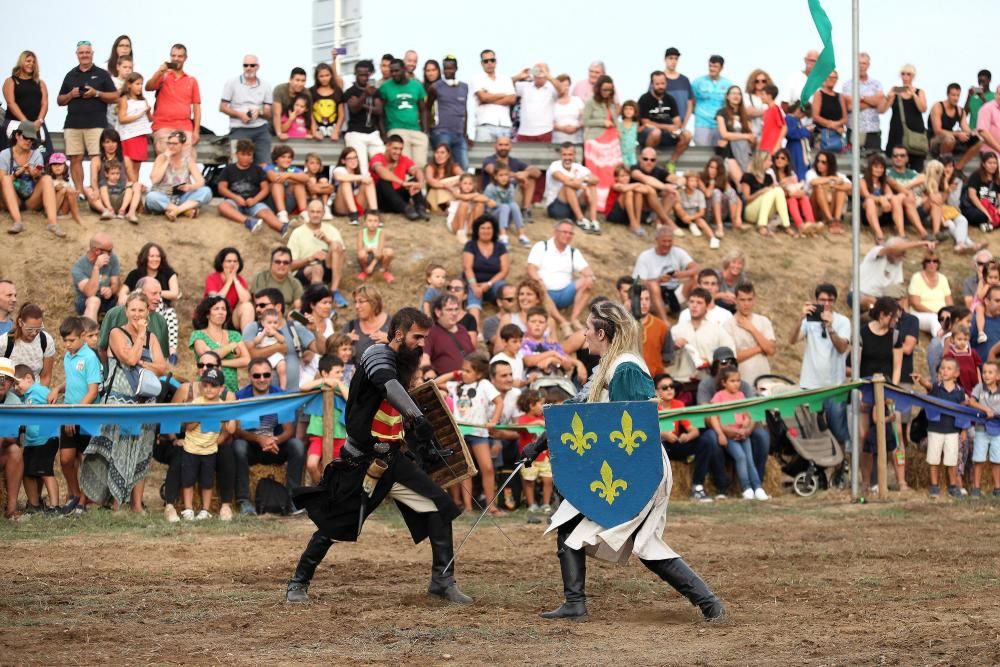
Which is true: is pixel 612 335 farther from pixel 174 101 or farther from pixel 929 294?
pixel 929 294

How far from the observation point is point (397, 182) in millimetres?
19734

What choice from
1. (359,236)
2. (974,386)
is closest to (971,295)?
(974,386)

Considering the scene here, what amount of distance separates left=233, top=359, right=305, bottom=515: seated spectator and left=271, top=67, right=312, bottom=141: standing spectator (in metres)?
6.31

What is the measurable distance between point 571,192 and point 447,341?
5.62 m

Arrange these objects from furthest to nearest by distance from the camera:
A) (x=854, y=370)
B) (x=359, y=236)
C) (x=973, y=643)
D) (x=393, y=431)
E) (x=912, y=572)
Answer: (x=359, y=236), (x=854, y=370), (x=912, y=572), (x=393, y=431), (x=973, y=643)

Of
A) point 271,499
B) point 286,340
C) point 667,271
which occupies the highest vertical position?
point 667,271

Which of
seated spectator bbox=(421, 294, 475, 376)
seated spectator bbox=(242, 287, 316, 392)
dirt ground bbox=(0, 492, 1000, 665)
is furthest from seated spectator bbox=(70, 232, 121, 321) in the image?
dirt ground bbox=(0, 492, 1000, 665)

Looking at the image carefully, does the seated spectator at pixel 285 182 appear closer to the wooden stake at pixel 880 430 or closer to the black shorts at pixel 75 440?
the black shorts at pixel 75 440

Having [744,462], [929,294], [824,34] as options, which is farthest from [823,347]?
[929,294]

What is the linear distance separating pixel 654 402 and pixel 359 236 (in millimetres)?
11153

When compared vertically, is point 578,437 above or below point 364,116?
below

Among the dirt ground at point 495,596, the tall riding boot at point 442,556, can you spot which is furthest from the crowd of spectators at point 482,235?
the tall riding boot at point 442,556

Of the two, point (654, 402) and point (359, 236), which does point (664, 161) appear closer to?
point (359, 236)

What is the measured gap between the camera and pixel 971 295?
1977 centimetres
